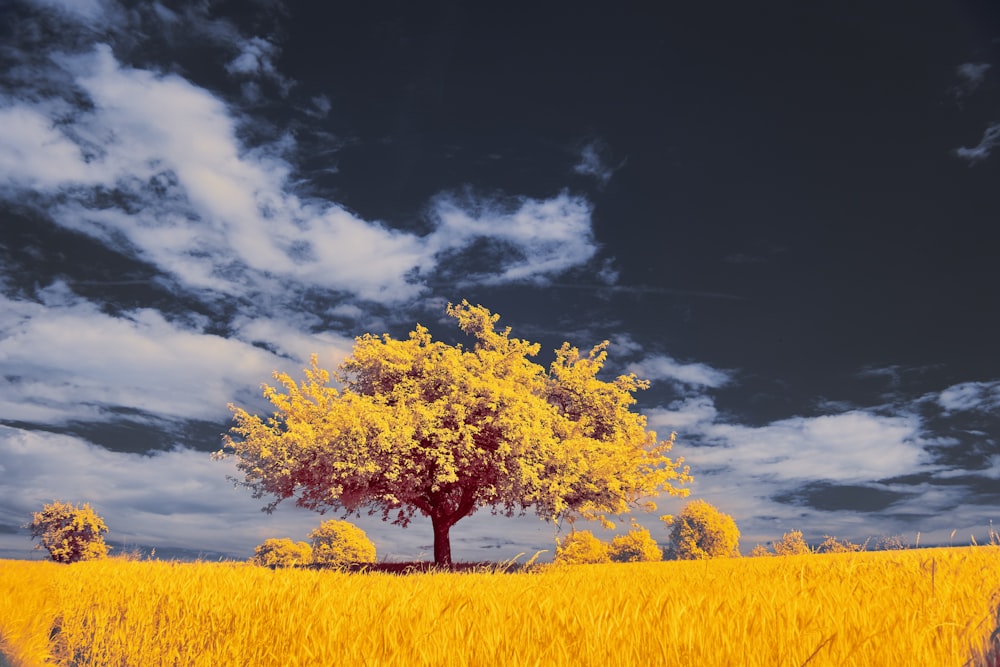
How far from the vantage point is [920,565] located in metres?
7.94

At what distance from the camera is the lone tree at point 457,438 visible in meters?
22.0

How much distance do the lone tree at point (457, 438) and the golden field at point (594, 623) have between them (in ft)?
41.1

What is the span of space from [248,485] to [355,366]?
Result: 225 inches

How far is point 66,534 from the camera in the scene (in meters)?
37.4

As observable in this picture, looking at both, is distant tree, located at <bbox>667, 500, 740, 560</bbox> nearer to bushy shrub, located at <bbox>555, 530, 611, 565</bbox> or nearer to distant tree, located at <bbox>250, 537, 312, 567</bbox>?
bushy shrub, located at <bbox>555, 530, 611, 565</bbox>

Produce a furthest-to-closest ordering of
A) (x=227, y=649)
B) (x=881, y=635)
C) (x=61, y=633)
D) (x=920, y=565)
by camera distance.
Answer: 1. (x=61, y=633)
2. (x=920, y=565)
3. (x=227, y=649)
4. (x=881, y=635)

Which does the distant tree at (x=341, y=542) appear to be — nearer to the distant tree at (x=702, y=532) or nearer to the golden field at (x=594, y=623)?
the distant tree at (x=702, y=532)

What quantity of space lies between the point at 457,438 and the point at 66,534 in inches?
1121

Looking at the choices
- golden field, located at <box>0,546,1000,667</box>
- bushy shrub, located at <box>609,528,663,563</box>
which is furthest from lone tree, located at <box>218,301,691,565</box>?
bushy shrub, located at <box>609,528,663,563</box>

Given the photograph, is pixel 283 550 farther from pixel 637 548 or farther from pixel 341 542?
pixel 637 548

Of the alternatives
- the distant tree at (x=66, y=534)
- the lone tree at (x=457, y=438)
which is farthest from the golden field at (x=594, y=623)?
the distant tree at (x=66, y=534)

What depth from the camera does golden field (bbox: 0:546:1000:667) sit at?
3.72 meters

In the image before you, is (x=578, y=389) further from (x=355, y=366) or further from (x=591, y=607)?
(x=591, y=607)

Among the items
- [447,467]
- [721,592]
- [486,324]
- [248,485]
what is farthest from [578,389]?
[721,592]
